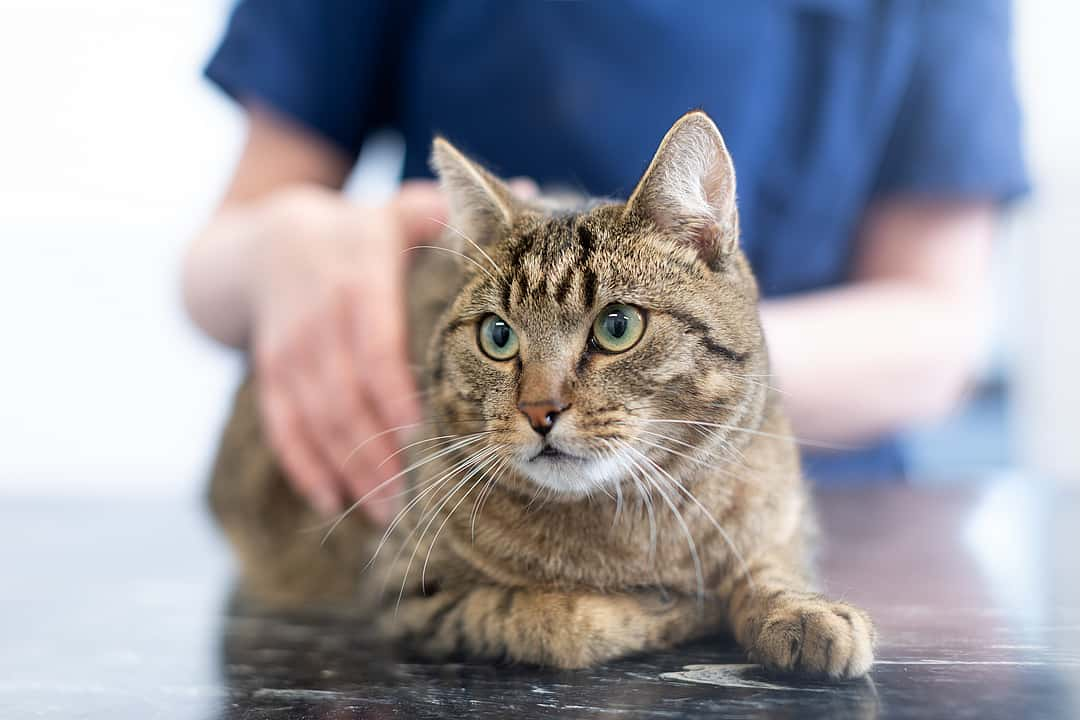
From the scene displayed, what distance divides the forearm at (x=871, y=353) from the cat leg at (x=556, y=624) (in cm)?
70

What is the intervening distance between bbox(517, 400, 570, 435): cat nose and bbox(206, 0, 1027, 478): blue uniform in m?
0.85

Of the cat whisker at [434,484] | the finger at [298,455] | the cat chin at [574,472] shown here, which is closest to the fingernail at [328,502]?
the finger at [298,455]

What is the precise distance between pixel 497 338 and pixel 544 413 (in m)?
0.13

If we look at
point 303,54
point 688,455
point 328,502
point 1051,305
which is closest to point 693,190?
point 688,455

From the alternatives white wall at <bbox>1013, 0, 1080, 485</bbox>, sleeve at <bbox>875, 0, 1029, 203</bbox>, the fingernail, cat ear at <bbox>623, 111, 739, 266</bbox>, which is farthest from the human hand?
white wall at <bbox>1013, 0, 1080, 485</bbox>

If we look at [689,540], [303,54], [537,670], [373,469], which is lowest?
[537,670]

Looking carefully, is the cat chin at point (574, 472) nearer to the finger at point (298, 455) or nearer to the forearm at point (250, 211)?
the finger at point (298, 455)

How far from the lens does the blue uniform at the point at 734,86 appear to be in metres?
1.54

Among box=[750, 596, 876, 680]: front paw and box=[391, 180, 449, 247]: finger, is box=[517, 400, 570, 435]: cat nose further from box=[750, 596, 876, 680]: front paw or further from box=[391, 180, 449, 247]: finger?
box=[391, 180, 449, 247]: finger

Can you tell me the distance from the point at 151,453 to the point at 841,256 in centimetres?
274

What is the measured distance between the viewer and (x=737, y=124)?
1401 mm

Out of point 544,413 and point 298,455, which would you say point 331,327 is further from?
point 544,413

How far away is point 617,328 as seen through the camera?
76cm

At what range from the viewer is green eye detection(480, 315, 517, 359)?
2.68 ft
